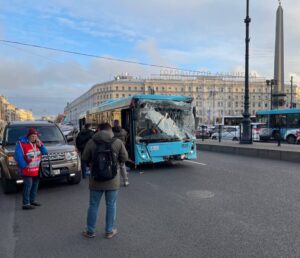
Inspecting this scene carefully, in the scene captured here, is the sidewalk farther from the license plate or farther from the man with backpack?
the man with backpack

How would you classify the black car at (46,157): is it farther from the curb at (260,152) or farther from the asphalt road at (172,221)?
the curb at (260,152)

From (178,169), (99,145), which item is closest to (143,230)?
(99,145)

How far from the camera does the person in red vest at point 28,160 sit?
6.97m

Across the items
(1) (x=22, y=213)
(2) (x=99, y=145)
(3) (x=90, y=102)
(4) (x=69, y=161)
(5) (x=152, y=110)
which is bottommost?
(1) (x=22, y=213)

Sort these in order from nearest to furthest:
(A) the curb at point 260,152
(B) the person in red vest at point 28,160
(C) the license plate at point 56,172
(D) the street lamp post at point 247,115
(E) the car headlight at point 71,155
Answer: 1. (B) the person in red vest at point 28,160
2. (C) the license plate at point 56,172
3. (E) the car headlight at point 71,155
4. (A) the curb at point 260,152
5. (D) the street lamp post at point 247,115

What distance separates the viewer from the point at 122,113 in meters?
13.3

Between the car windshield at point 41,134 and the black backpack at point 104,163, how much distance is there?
17.7 ft

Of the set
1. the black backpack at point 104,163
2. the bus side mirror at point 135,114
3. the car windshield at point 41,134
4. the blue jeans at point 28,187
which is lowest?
the blue jeans at point 28,187

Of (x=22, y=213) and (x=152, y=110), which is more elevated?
(x=152, y=110)

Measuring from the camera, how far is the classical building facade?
12631 cm

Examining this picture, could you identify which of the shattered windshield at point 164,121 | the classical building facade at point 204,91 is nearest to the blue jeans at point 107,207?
the shattered windshield at point 164,121

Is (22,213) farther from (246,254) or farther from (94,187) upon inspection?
(246,254)

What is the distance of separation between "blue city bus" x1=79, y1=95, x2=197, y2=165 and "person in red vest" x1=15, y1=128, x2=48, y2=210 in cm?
523

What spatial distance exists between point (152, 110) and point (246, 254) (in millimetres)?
8500
